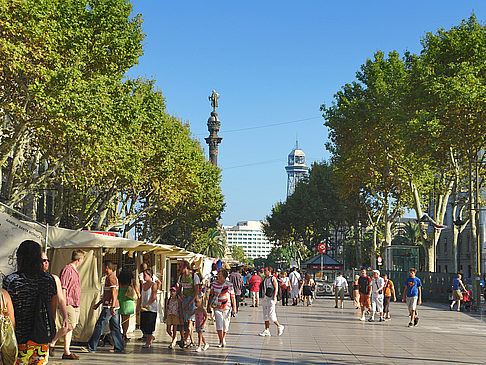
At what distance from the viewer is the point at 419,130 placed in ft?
106

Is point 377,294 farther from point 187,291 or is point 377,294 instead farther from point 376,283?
point 187,291

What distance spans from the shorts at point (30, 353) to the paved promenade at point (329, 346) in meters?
5.43

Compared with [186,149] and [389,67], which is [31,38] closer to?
[186,149]

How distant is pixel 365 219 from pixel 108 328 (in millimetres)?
45618

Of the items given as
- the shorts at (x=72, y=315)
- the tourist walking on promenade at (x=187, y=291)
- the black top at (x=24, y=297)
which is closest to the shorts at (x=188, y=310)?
the tourist walking on promenade at (x=187, y=291)

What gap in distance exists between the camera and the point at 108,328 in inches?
565

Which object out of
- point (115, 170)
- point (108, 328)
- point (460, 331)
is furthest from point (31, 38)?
point (460, 331)

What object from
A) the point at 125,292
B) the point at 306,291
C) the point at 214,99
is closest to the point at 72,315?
the point at 125,292

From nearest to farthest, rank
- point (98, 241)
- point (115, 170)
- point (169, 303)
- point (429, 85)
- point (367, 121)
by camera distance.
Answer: point (98, 241)
point (169, 303)
point (115, 170)
point (429, 85)
point (367, 121)

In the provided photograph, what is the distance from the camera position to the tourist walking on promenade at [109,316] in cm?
1302

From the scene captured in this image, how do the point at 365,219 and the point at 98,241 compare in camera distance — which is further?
the point at 365,219

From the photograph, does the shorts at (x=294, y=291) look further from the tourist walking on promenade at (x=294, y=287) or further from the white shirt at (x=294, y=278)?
the white shirt at (x=294, y=278)

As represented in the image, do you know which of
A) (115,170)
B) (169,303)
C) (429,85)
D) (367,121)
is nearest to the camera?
(169,303)

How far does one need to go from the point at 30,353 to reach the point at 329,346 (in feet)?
32.0
